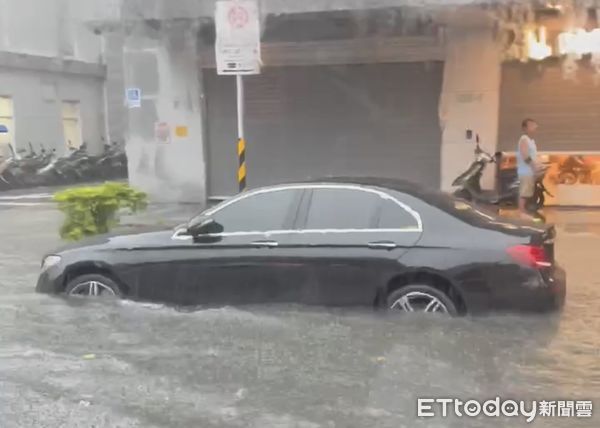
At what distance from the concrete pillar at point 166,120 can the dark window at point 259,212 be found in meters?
9.01

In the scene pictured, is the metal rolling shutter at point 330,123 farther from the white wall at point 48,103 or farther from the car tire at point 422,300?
the white wall at point 48,103

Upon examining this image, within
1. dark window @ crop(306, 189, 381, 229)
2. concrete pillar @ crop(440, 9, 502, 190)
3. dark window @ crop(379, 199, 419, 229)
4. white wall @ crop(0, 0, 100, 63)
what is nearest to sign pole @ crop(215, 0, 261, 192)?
dark window @ crop(306, 189, 381, 229)

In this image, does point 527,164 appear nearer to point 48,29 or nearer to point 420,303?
point 420,303

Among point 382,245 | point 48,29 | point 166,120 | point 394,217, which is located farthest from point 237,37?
point 48,29

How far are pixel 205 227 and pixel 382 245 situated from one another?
5.37ft

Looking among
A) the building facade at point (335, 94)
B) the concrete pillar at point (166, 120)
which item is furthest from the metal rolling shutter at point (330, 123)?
the concrete pillar at point (166, 120)

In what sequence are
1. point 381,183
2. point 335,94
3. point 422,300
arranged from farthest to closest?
point 335,94 < point 381,183 < point 422,300

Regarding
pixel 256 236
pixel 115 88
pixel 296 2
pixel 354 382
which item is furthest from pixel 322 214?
pixel 115 88

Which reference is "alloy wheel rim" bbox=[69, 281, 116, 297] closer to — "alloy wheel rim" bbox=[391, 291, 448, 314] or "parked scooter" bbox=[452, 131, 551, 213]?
"alloy wheel rim" bbox=[391, 291, 448, 314]

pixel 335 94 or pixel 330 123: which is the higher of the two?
pixel 335 94

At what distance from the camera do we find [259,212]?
7.16m

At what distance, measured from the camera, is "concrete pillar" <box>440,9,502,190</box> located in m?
14.2

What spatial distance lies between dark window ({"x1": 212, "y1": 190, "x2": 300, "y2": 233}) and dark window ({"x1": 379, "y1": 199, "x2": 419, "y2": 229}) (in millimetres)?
827

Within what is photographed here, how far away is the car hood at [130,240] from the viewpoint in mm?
7324
